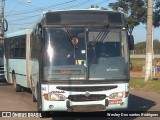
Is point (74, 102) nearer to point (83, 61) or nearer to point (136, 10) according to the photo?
point (83, 61)

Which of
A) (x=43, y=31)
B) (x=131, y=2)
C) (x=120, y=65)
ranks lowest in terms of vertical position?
(x=120, y=65)

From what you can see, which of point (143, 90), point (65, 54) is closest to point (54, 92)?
point (65, 54)

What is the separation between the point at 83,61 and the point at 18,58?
910cm

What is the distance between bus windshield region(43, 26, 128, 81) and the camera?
11.9 metres

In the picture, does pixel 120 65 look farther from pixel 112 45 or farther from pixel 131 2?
pixel 131 2

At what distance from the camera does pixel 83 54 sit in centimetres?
1208

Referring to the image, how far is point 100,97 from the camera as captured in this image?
11961 millimetres

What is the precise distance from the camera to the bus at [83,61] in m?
11.8

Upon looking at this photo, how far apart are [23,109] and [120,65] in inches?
169

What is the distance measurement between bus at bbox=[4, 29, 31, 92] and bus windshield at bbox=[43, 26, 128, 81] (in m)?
6.21

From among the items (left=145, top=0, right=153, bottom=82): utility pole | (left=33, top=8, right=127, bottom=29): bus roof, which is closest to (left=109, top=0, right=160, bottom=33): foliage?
(left=145, top=0, right=153, bottom=82): utility pole

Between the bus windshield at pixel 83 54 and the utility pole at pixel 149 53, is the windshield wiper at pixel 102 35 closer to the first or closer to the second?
the bus windshield at pixel 83 54

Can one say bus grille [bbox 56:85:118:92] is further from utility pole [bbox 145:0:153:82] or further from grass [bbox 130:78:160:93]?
utility pole [bbox 145:0:153:82]

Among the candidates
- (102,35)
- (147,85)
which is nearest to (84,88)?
(102,35)
